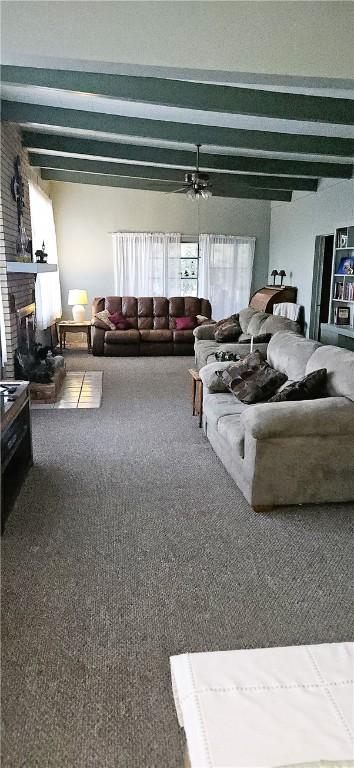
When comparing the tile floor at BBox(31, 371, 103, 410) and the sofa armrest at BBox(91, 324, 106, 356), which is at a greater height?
the sofa armrest at BBox(91, 324, 106, 356)

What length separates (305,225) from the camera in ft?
27.7

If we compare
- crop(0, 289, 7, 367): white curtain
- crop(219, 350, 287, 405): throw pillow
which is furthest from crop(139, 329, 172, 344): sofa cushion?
crop(219, 350, 287, 405): throw pillow

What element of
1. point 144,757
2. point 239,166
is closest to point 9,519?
point 144,757

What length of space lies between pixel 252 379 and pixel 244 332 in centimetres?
338

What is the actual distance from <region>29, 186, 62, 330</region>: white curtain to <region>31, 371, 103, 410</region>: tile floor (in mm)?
1068

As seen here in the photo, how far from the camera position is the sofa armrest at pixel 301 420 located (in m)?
2.99

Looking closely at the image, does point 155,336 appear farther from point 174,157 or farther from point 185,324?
point 174,157

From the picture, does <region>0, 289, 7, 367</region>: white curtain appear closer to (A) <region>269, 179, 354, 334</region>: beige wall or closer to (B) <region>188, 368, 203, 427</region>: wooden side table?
(B) <region>188, 368, 203, 427</region>: wooden side table

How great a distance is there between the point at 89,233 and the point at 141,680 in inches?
336

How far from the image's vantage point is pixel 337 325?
7.02 metres

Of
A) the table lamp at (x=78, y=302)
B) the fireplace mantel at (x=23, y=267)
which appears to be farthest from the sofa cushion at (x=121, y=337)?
the fireplace mantel at (x=23, y=267)

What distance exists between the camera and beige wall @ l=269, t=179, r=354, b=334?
718 cm

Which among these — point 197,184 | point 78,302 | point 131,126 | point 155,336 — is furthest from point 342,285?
point 78,302

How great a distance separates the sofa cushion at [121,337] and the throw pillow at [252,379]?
4094 millimetres
